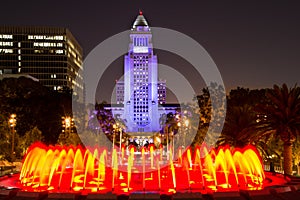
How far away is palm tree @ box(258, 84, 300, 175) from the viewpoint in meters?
25.2

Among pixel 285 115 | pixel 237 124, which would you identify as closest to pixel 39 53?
pixel 237 124

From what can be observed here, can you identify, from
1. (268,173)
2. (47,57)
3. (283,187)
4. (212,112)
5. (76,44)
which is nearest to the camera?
(283,187)

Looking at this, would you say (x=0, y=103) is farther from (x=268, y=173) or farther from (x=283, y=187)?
(x=283, y=187)

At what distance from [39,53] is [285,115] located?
457 ft

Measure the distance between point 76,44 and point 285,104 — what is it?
159 metres

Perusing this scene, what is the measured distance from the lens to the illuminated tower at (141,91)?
562 ft

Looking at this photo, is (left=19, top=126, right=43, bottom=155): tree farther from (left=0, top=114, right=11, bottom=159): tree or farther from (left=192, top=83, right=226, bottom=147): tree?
(left=192, top=83, right=226, bottom=147): tree

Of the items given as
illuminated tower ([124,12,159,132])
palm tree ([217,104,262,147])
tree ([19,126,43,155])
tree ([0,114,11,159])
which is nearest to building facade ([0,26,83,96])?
illuminated tower ([124,12,159,132])

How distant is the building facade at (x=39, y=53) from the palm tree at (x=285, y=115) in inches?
5062

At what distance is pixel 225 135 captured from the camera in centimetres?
3466

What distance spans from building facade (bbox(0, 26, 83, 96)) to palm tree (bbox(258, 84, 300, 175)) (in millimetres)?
128569

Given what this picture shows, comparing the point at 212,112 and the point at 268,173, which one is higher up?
the point at 212,112

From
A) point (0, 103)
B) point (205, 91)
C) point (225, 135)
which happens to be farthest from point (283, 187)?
point (0, 103)

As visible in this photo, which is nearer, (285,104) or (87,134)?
(285,104)
